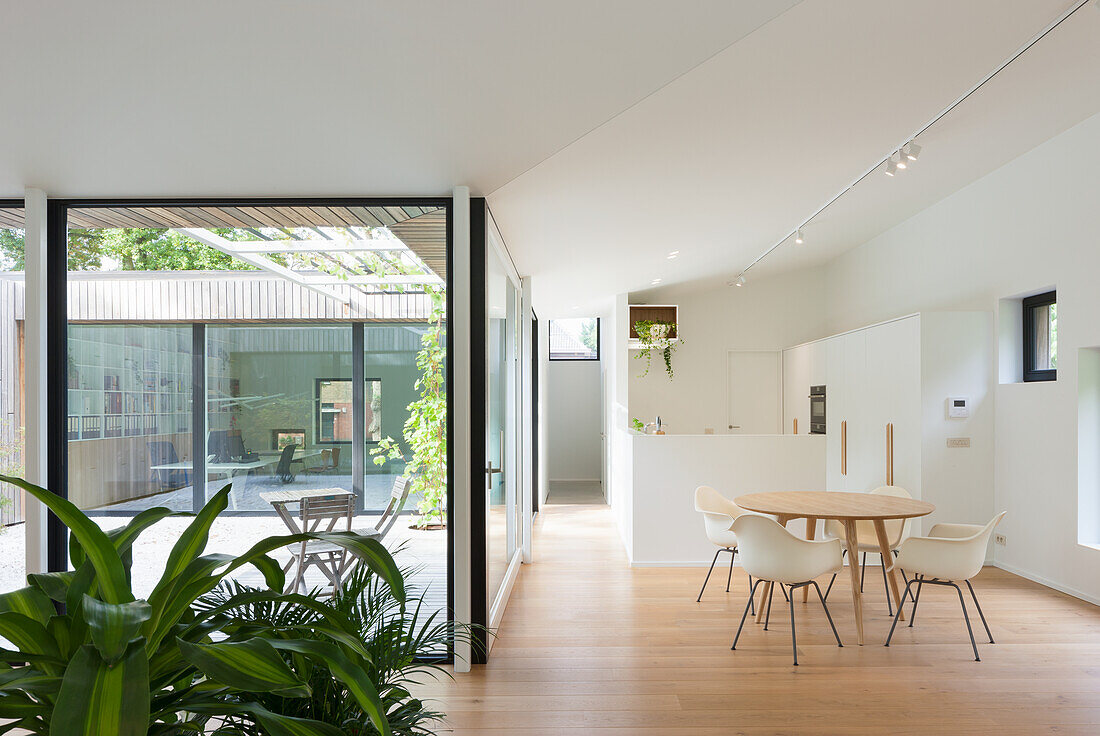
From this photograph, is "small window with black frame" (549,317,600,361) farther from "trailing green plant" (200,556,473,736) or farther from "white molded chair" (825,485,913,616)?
"trailing green plant" (200,556,473,736)

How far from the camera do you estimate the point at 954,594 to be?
5.04 m

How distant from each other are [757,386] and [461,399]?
6774 mm

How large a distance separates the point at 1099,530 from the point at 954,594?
1.01 meters

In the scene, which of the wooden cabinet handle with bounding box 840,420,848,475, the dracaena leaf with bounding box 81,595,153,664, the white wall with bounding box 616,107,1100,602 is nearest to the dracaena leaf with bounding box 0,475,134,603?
the dracaena leaf with bounding box 81,595,153,664

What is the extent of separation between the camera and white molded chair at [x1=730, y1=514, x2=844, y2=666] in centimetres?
377

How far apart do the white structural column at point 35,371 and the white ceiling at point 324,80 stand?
28 cm

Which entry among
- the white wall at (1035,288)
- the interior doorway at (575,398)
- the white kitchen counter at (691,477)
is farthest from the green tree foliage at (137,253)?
the interior doorway at (575,398)

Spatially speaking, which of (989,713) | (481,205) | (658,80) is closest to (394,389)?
(481,205)

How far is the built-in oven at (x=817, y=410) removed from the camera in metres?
7.91

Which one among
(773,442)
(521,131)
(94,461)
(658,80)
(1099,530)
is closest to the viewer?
(658,80)

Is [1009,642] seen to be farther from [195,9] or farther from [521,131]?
[195,9]

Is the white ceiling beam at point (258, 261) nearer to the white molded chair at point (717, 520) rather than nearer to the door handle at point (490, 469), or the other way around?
the door handle at point (490, 469)

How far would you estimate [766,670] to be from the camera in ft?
11.7

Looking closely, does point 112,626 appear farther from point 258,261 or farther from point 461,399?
point 258,261
